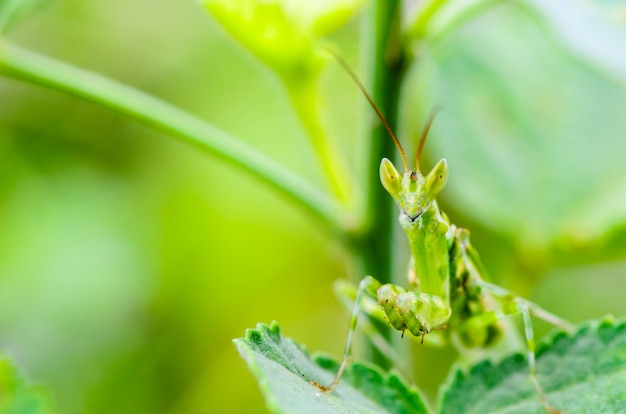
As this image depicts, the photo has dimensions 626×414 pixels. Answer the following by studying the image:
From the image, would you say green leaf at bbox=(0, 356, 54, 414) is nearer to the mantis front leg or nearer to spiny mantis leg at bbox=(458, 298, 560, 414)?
the mantis front leg

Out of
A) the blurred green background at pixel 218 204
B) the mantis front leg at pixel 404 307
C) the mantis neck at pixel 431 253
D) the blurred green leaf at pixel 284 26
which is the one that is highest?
the blurred green background at pixel 218 204

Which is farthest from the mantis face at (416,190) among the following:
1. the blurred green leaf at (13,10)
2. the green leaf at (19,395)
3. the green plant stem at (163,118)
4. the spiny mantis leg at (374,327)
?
the blurred green leaf at (13,10)

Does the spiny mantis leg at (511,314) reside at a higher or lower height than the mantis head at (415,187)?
lower

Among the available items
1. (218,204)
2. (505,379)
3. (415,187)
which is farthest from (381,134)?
(218,204)

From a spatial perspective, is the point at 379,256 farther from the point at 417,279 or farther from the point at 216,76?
the point at 216,76

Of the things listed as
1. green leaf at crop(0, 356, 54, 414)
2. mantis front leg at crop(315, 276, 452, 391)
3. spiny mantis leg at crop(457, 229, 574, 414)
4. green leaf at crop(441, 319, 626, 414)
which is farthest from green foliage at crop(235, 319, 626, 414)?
green leaf at crop(0, 356, 54, 414)

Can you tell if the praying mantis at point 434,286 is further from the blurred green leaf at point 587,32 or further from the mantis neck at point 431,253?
the blurred green leaf at point 587,32

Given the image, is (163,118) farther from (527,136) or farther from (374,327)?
(527,136)
